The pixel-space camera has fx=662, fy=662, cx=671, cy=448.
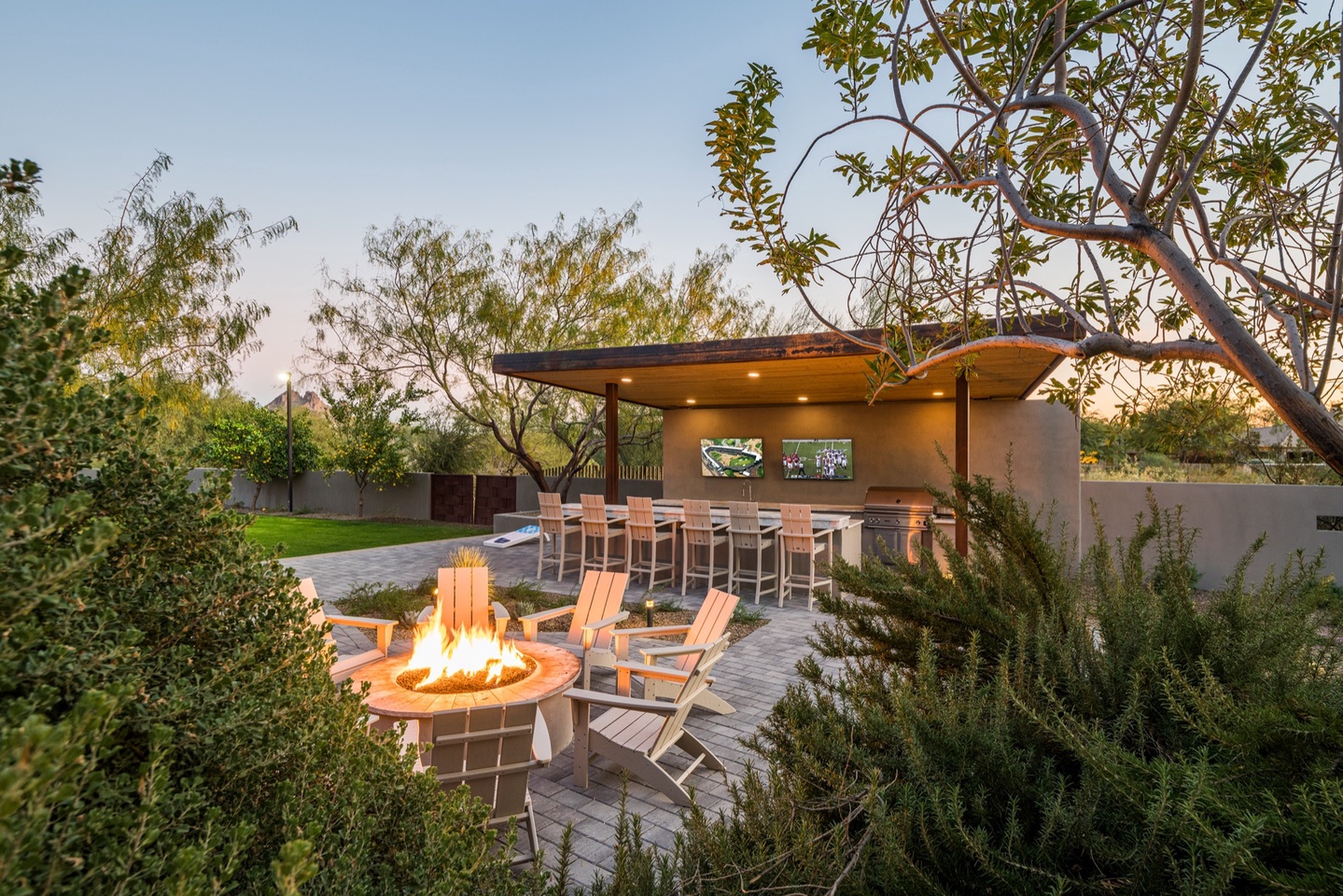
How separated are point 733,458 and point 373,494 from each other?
37.2 ft

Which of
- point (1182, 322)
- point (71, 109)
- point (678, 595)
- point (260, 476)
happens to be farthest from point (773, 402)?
point (260, 476)

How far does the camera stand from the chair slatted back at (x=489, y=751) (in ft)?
8.68

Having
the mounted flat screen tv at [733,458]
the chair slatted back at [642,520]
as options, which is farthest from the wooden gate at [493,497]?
the chair slatted back at [642,520]

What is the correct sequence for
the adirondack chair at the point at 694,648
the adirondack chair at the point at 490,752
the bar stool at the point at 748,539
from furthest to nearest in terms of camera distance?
1. the bar stool at the point at 748,539
2. the adirondack chair at the point at 694,648
3. the adirondack chair at the point at 490,752

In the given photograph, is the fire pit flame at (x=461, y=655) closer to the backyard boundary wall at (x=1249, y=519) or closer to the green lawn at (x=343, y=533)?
the backyard boundary wall at (x=1249, y=519)

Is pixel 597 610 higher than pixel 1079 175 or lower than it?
lower

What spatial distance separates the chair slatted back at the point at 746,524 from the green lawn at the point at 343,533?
791 centimetres

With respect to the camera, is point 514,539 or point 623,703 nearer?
point 623,703

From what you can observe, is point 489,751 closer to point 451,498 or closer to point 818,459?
point 818,459

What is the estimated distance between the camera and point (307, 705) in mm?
1152

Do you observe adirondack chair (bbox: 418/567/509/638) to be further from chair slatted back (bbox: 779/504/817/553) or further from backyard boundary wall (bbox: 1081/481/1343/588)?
backyard boundary wall (bbox: 1081/481/1343/588)

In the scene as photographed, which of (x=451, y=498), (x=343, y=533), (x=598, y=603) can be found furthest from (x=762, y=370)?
(x=451, y=498)

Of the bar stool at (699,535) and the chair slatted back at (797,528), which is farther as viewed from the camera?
the bar stool at (699,535)

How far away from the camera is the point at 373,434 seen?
17.7m
